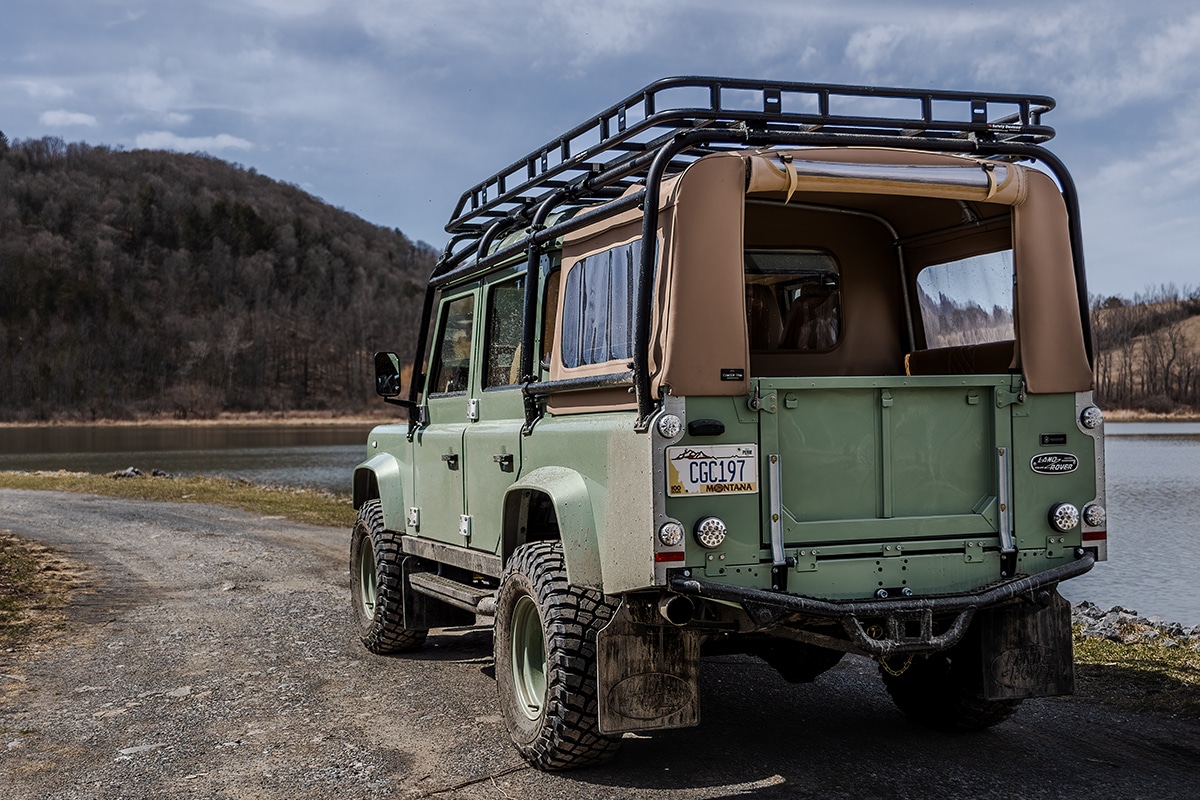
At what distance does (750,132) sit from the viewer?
17.7 ft

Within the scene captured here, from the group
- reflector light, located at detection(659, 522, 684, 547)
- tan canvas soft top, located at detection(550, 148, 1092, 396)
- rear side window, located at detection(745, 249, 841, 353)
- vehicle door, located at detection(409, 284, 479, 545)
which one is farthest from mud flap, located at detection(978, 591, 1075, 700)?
vehicle door, located at detection(409, 284, 479, 545)

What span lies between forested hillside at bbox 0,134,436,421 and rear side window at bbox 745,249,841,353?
119 meters

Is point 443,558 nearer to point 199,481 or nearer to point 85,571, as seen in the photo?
point 85,571

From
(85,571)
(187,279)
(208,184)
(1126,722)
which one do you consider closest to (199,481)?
(85,571)

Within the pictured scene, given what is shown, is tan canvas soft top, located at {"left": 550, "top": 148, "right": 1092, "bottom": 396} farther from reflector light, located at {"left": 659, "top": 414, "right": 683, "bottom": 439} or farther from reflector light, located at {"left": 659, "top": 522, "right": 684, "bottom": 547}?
reflector light, located at {"left": 659, "top": 522, "right": 684, "bottom": 547}

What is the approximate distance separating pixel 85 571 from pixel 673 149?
413 inches

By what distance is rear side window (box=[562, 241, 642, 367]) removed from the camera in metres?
5.44

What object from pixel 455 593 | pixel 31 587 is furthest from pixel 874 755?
pixel 31 587

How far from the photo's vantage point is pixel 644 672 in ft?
16.9

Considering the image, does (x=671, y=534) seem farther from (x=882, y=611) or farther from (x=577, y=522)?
(x=882, y=611)

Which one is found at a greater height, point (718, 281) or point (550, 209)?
point (550, 209)

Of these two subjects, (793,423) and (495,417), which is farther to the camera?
(495,417)

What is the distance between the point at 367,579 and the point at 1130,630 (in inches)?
249

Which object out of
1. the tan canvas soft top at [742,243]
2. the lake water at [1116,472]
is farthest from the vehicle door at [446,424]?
the lake water at [1116,472]
